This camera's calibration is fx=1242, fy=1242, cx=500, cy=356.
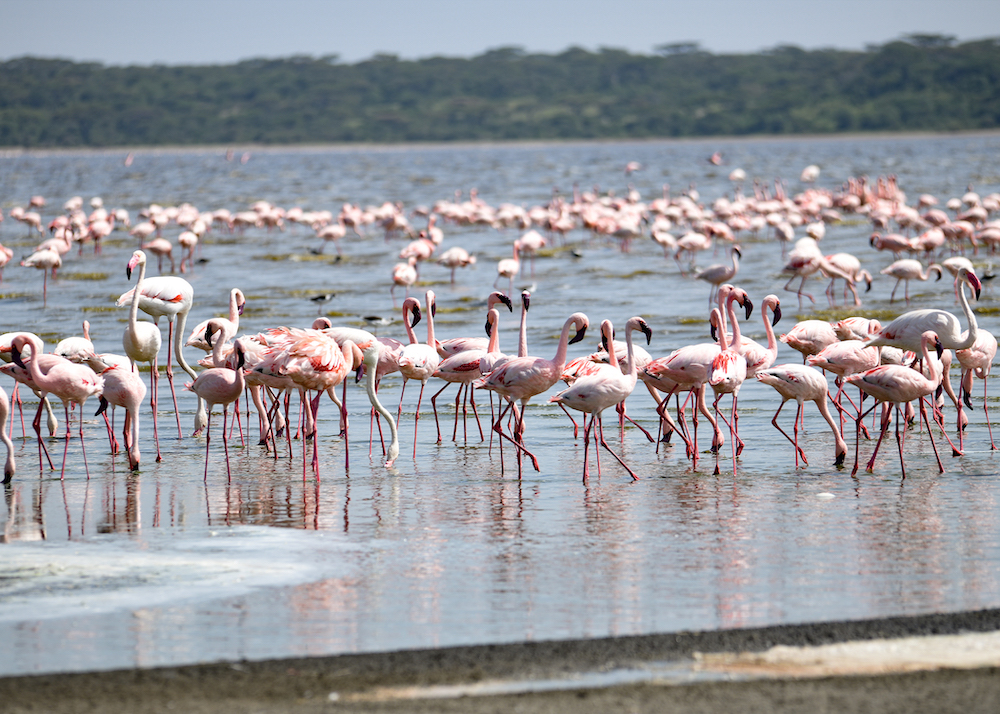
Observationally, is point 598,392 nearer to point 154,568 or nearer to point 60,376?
point 154,568

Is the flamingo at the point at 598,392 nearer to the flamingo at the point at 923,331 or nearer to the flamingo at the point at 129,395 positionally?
the flamingo at the point at 923,331

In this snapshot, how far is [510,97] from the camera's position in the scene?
532ft

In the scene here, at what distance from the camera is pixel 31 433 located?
9.36 metres

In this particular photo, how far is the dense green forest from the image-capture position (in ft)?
439

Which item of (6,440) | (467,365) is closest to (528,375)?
(467,365)

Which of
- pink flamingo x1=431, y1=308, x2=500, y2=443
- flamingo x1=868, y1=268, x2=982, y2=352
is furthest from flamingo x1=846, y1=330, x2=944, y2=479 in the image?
pink flamingo x1=431, y1=308, x2=500, y2=443

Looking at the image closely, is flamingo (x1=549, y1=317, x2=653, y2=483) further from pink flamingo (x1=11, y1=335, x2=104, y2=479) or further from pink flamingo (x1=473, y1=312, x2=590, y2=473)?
pink flamingo (x1=11, y1=335, x2=104, y2=479)

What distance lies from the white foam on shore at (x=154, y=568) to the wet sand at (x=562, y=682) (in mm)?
806

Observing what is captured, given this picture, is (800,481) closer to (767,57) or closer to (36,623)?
(36,623)

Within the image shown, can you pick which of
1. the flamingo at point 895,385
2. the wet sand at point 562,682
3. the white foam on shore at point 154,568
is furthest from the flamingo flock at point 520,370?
the wet sand at point 562,682

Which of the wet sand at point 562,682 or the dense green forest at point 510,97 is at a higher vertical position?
the dense green forest at point 510,97

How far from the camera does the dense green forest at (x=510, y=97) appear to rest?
134 m

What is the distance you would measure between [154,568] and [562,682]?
2223 millimetres

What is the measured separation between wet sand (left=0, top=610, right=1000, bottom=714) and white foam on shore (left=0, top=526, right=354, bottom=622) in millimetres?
806
